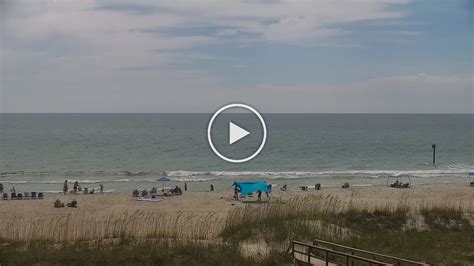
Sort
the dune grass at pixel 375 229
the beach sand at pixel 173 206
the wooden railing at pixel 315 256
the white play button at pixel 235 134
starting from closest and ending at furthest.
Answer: the wooden railing at pixel 315 256
the white play button at pixel 235 134
the dune grass at pixel 375 229
the beach sand at pixel 173 206

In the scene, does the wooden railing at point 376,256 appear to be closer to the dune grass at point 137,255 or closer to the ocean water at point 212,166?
the dune grass at point 137,255

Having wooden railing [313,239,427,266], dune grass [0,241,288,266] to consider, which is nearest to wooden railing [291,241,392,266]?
wooden railing [313,239,427,266]

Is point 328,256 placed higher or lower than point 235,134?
lower

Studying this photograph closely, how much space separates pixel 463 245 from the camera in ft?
45.2

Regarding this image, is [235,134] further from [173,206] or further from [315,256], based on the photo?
[173,206]

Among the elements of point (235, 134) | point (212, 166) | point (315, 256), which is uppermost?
point (235, 134)

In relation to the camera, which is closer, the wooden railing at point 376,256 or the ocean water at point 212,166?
the wooden railing at point 376,256

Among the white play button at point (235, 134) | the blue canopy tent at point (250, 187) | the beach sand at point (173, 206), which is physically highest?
the white play button at point (235, 134)

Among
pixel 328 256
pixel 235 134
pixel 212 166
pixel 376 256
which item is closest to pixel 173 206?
pixel 235 134

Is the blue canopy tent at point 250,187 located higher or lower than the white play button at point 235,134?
lower

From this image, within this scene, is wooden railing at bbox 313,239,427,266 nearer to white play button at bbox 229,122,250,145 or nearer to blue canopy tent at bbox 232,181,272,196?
white play button at bbox 229,122,250,145

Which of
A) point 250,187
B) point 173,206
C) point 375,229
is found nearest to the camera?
point 375,229

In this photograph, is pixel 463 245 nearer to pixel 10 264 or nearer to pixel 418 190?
pixel 10 264

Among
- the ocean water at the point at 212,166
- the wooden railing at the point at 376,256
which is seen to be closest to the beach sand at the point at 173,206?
the wooden railing at the point at 376,256
